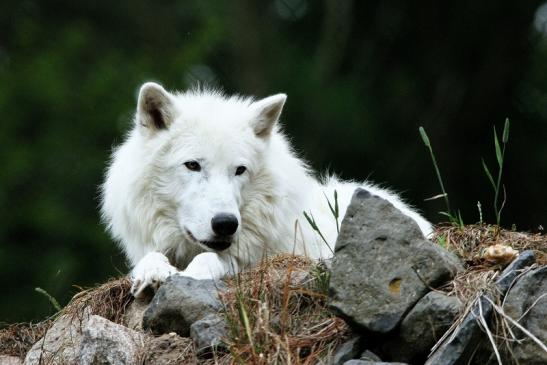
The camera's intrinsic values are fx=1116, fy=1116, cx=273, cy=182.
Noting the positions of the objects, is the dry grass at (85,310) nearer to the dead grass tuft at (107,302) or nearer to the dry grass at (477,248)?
the dead grass tuft at (107,302)

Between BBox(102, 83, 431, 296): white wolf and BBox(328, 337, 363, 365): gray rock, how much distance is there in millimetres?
1668

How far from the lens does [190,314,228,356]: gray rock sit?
4.20 meters

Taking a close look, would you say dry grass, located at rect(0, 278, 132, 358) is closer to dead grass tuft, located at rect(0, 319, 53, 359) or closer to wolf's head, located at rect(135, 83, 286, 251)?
dead grass tuft, located at rect(0, 319, 53, 359)

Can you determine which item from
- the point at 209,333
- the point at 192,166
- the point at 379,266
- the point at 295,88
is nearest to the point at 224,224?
the point at 192,166

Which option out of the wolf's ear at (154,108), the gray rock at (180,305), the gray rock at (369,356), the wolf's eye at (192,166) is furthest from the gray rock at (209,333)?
the wolf's ear at (154,108)

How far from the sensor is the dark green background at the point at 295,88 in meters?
14.9

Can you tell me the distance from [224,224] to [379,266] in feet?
5.48

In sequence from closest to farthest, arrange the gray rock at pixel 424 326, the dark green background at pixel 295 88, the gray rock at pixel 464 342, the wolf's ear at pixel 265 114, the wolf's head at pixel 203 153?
the gray rock at pixel 464 342 → the gray rock at pixel 424 326 → the wolf's head at pixel 203 153 → the wolf's ear at pixel 265 114 → the dark green background at pixel 295 88

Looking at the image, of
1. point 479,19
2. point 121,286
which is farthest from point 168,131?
point 479,19

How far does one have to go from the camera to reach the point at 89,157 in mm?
15086

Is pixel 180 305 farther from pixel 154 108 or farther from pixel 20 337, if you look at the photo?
pixel 154 108

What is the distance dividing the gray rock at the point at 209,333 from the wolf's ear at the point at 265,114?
80.1 inches

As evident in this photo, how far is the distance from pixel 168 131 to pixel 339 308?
7.82ft

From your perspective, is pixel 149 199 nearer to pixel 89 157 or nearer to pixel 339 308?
pixel 339 308
